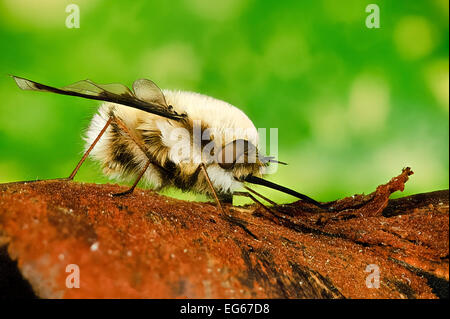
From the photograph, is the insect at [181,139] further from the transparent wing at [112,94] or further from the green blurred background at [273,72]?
the green blurred background at [273,72]

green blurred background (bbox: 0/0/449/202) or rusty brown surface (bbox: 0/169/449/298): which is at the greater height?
green blurred background (bbox: 0/0/449/202)


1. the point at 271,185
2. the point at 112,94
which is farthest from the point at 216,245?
the point at 112,94

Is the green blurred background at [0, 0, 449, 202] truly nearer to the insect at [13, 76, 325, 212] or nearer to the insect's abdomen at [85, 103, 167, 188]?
the insect's abdomen at [85, 103, 167, 188]

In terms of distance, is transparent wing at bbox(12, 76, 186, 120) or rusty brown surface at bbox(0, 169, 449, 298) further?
transparent wing at bbox(12, 76, 186, 120)

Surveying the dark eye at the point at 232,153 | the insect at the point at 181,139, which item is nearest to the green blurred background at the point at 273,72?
the insect at the point at 181,139

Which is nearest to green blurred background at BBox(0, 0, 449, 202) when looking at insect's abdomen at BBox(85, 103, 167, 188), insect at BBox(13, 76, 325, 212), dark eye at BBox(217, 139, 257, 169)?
insect's abdomen at BBox(85, 103, 167, 188)

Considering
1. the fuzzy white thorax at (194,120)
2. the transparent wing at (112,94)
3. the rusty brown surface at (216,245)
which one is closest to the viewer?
the rusty brown surface at (216,245)

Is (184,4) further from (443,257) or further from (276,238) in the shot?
(443,257)
